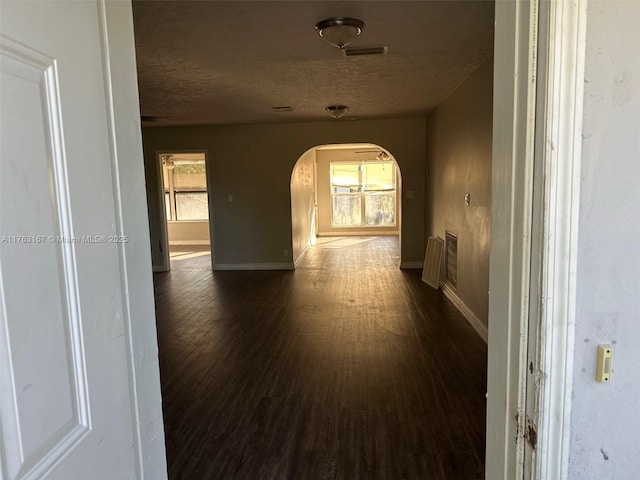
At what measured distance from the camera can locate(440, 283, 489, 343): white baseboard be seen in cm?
380

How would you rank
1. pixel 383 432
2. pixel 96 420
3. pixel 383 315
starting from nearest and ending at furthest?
pixel 96 420 → pixel 383 432 → pixel 383 315

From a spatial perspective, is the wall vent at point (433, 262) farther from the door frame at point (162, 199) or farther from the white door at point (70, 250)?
the white door at point (70, 250)

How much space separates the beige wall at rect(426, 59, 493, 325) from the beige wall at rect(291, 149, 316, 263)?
8.72ft

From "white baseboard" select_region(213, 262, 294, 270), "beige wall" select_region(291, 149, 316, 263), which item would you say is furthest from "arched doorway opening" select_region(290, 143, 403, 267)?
"white baseboard" select_region(213, 262, 294, 270)

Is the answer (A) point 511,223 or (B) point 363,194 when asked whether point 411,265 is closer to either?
(B) point 363,194

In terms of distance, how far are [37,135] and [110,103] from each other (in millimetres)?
246

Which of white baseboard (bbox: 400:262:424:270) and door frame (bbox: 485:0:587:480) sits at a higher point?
door frame (bbox: 485:0:587:480)

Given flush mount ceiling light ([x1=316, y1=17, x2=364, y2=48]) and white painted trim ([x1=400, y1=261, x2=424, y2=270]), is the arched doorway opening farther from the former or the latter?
flush mount ceiling light ([x1=316, y1=17, x2=364, y2=48])

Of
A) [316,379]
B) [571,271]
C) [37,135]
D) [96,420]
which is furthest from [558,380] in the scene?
[316,379]

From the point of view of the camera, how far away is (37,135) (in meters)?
0.64

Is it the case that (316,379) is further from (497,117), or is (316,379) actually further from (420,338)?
(497,117)

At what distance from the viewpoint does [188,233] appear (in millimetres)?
11016

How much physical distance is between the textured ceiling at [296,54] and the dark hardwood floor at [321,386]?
2.40 meters

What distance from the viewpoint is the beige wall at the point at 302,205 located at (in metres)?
7.54
